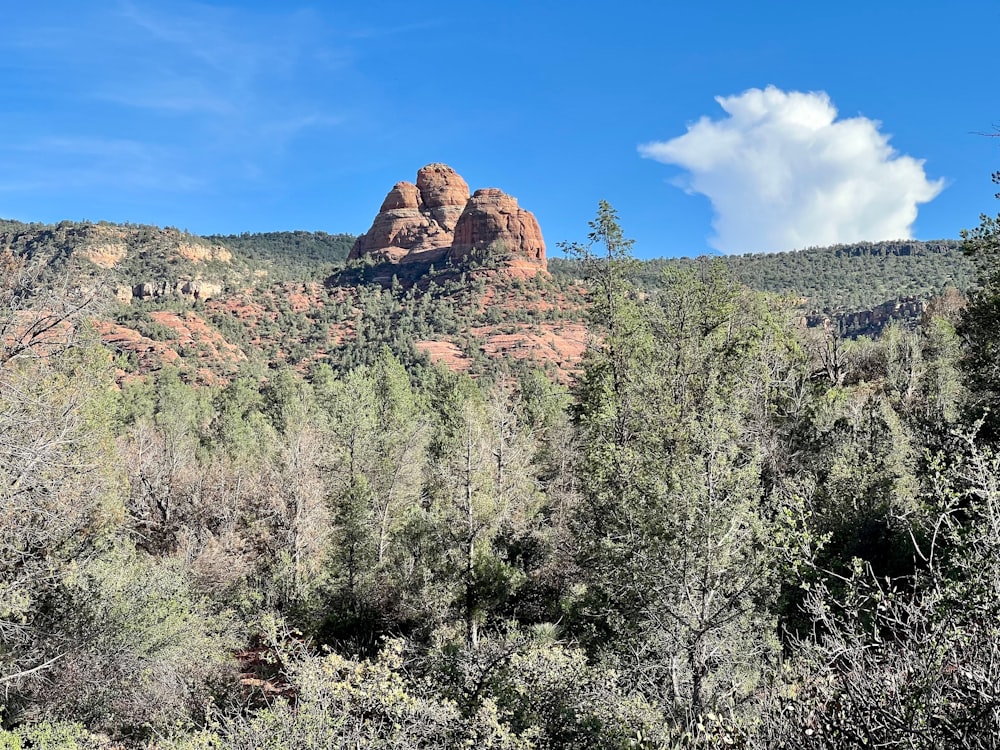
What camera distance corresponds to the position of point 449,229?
146000 millimetres

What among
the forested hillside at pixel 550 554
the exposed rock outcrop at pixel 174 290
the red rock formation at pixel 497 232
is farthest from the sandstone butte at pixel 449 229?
the forested hillside at pixel 550 554

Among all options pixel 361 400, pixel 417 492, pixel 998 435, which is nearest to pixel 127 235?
pixel 361 400

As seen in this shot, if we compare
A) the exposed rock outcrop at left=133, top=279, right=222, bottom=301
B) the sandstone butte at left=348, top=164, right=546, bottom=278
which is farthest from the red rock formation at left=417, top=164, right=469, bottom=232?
the exposed rock outcrop at left=133, top=279, right=222, bottom=301

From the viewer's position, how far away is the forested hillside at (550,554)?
5.71 metres

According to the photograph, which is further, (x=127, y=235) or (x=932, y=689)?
(x=127, y=235)

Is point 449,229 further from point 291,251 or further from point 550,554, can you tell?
point 550,554

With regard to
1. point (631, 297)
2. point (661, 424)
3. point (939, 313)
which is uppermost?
point (939, 313)

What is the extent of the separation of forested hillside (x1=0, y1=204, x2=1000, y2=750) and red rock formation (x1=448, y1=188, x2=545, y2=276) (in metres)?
94.2

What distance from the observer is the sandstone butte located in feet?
407

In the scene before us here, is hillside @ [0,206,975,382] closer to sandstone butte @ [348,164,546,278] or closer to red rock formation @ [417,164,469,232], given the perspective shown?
sandstone butte @ [348,164,546,278]

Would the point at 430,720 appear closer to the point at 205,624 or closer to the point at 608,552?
the point at 608,552

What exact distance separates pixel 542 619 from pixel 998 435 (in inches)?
518

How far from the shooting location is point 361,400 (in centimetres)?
3064

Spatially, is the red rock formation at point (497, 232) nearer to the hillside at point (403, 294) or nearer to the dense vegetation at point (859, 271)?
the hillside at point (403, 294)
